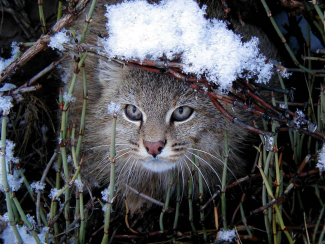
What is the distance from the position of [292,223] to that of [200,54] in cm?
134

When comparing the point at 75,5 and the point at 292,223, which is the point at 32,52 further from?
the point at 292,223

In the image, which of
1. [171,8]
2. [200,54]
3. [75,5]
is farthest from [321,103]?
[75,5]

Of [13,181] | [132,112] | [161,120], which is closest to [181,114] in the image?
[161,120]

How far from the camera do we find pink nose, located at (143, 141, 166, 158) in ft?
8.36

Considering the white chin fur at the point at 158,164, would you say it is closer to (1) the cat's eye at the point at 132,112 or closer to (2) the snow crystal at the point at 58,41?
(1) the cat's eye at the point at 132,112

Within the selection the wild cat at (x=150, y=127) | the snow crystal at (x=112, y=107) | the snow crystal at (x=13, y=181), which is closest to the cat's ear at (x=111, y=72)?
the wild cat at (x=150, y=127)

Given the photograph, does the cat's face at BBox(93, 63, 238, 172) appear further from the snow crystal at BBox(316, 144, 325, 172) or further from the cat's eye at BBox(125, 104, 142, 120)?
the snow crystal at BBox(316, 144, 325, 172)

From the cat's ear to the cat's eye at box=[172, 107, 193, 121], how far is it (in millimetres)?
496

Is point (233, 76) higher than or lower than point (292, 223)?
higher

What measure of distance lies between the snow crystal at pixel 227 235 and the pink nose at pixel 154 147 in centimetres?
71

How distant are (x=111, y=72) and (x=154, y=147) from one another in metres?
0.84

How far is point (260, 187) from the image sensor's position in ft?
9.59

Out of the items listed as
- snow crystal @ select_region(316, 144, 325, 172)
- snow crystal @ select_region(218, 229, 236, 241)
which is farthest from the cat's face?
snow crystal @ select_region(316, 144, 325, 172)

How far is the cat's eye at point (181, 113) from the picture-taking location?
2766mm
